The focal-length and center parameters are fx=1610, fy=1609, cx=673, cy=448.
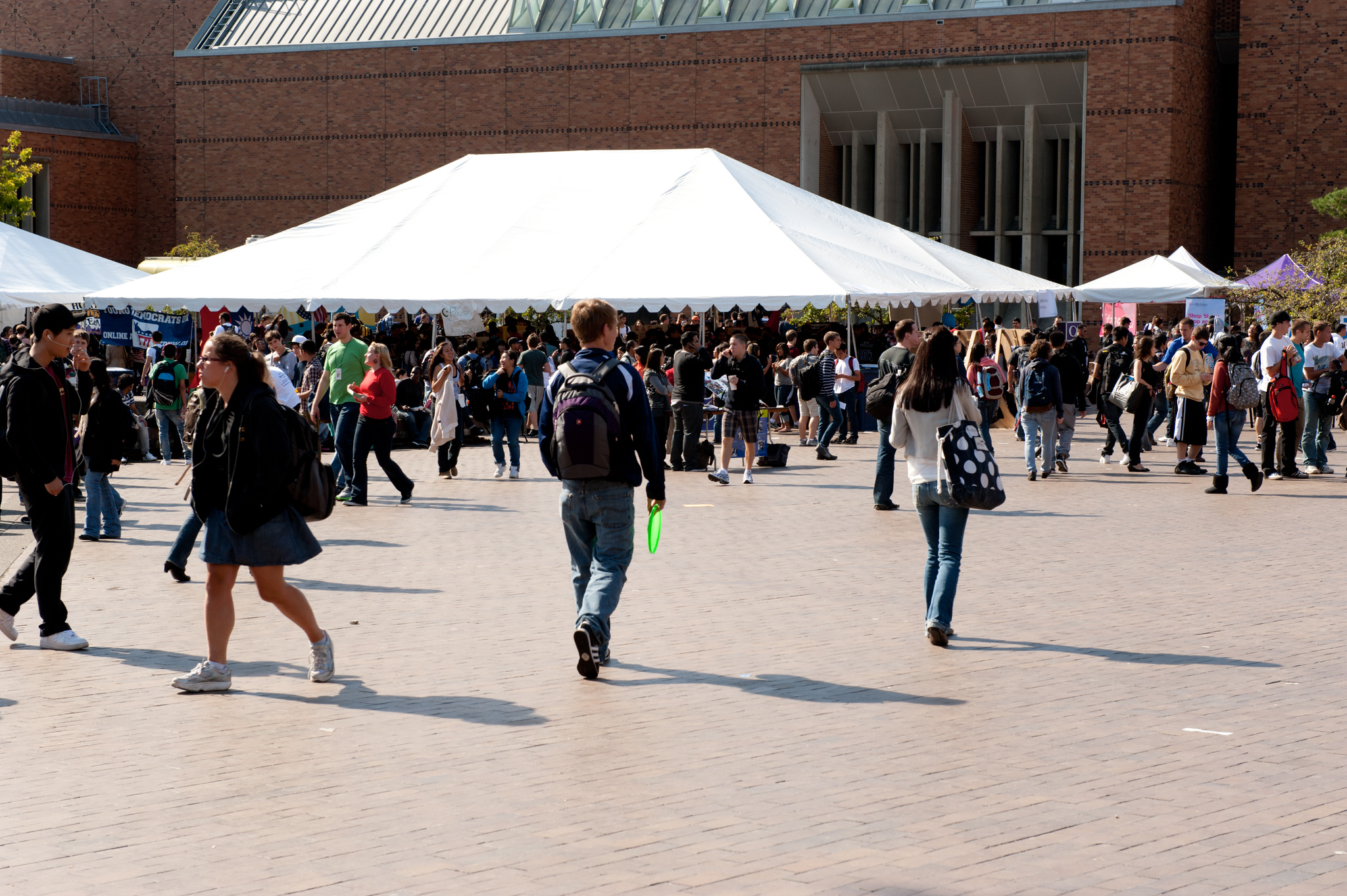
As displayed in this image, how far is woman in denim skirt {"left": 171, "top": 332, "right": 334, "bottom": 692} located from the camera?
6.75m

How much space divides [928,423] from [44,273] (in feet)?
71.7

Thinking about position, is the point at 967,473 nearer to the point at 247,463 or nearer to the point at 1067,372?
the point at 247,463

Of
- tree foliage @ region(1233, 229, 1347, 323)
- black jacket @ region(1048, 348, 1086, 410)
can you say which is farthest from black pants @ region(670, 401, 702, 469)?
tree foliage @ region(1233, 229, 1347, 323)

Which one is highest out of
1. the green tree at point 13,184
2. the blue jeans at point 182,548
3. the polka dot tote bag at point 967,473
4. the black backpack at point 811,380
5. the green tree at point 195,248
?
the green tree at point 13,184

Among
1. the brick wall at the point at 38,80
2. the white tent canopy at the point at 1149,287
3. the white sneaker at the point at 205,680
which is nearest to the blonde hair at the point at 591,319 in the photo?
the white sneaker at the point at 205,680

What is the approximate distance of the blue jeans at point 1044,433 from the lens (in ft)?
58.3

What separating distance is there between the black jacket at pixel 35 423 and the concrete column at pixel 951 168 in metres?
38.0

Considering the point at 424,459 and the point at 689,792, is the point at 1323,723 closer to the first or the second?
the point at 689,792

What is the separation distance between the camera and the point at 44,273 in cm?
2672

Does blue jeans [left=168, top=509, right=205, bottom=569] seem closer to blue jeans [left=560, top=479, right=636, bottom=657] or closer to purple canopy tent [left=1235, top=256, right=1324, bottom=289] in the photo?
blue jeans [left=560, top=479, right=636, bottom=657]

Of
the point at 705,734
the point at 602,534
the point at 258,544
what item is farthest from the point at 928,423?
the point at 258,544

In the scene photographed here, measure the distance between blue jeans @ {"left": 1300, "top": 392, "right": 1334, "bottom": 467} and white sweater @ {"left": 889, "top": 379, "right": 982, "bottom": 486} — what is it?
36.0 feet

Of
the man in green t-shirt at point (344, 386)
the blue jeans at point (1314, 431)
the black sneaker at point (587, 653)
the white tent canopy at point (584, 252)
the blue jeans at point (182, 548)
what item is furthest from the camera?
the white tent canopy at point (584, 252)

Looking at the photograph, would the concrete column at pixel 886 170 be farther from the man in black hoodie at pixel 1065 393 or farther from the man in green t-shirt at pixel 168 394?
the man in green t-shirt at pixel 168 394
